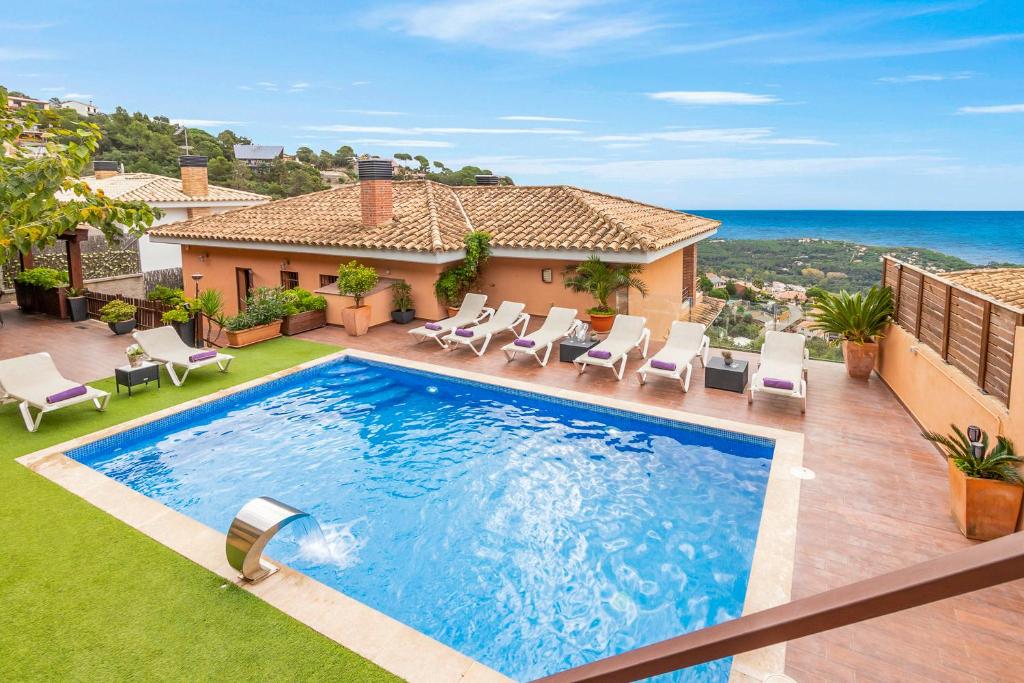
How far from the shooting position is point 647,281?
16.9 m

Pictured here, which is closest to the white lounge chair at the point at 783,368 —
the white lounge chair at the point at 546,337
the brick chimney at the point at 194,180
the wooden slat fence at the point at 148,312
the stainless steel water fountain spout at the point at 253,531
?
the white lounge chair at the point at 546,337

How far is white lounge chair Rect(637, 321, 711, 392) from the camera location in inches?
453

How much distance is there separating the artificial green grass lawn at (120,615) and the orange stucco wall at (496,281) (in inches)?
408

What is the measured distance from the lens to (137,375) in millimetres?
11508

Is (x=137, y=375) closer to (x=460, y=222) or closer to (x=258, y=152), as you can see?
Answer: (x=460, y=222)

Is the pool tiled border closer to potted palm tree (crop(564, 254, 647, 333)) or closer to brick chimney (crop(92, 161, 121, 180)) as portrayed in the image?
potted palm tree (crop(564, 254, 647, 333))

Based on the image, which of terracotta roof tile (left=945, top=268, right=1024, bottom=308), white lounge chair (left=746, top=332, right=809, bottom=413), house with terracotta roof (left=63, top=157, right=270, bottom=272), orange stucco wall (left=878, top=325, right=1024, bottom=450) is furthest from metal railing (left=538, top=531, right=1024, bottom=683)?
house with terracotta roof (left=63, top=157, right=270, bottom=272)

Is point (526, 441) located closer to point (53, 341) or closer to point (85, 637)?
point (85, 637)

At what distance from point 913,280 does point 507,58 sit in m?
36.6

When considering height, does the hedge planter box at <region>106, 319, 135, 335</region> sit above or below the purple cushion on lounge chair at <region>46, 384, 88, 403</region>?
above

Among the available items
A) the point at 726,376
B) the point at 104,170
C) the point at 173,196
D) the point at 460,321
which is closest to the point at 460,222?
the point at 460,321

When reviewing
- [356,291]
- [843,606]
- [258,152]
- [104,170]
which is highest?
[258,152]

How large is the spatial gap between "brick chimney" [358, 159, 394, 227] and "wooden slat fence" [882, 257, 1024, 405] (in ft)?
43.2

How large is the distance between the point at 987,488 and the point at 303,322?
14.5m
